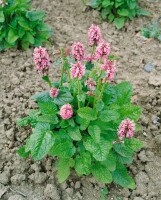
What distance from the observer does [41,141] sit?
9.21ft

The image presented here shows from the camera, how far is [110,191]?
10.8ft

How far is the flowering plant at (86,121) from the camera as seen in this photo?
272 cm

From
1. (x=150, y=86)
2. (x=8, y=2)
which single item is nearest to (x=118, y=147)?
(x=150, y=86)

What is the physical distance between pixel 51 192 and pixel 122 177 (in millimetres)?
605

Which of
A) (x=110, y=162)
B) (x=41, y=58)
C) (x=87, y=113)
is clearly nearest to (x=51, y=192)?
(x=110, y=162)

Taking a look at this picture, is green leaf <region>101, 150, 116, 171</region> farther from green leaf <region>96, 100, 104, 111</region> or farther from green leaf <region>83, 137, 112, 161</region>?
green leaf <region>96, 100, 104, 111</region>

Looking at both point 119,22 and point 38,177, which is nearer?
point 38,177

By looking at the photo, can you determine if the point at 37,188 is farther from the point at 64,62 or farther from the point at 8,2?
the point at 8,2

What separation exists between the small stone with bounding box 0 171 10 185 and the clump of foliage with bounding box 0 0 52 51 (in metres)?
1.60

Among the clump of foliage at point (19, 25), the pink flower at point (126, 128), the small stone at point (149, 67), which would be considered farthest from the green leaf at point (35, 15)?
the pink flower at point (126, 128)

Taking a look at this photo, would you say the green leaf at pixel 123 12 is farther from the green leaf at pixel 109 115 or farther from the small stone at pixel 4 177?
the small stone at pixel 4 177

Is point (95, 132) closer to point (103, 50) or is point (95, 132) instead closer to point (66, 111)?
point (66, 111)

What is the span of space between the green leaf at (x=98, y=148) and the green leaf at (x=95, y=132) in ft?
0.29

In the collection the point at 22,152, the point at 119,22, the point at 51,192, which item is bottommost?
the point at 51,192
